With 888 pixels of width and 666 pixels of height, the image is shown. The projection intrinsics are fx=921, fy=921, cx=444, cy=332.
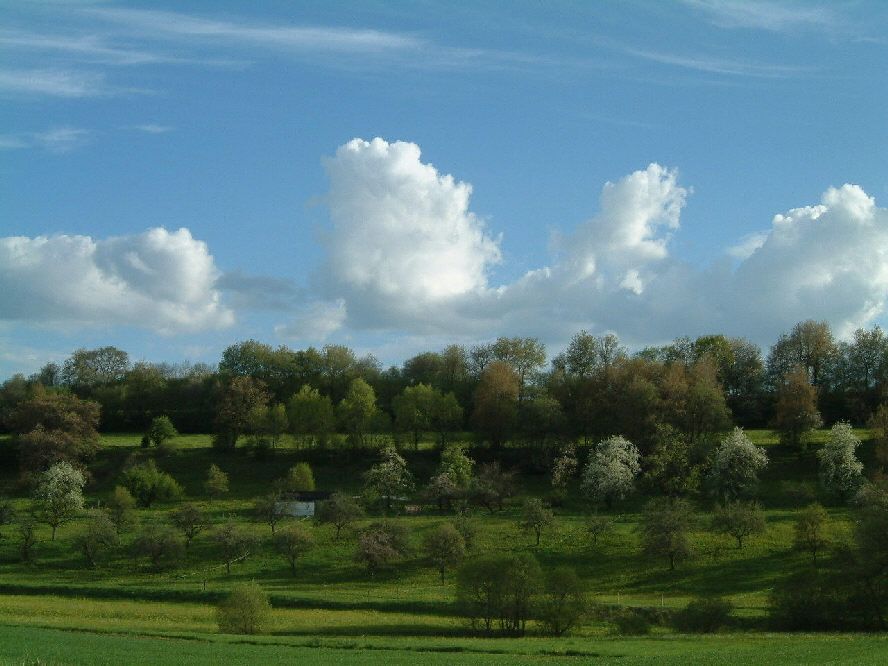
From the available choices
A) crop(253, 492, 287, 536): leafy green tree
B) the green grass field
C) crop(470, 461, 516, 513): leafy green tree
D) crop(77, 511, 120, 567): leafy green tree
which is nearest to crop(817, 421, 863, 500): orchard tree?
the green grass field

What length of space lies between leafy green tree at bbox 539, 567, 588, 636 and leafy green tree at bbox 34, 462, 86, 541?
5207 centimetres

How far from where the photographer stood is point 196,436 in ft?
465

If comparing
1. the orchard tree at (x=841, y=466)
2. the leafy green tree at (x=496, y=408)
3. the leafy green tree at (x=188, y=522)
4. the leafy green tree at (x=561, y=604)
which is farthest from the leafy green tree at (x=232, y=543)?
the orchard tree at (x=841, y=466)

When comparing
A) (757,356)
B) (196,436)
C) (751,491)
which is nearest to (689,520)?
(751,491)

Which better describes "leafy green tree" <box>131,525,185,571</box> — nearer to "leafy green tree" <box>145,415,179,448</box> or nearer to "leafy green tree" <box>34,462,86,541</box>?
"leafy green tree" <box>34,462,86,541</box>

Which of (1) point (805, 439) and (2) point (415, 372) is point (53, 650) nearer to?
(1) point (805, 439)

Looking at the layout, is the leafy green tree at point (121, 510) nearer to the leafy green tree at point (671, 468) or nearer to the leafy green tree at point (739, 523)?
the leafy green tree at point (671, 468)

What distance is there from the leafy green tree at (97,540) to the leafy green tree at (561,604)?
42112 millimetres

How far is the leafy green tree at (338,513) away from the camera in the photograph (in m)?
84.6

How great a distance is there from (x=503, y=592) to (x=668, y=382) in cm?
6435

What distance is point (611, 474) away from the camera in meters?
98.4

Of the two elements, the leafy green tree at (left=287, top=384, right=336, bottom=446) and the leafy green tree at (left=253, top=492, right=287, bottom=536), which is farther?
the leafy green tree at (left=287, top=384, right=336, bottom=446)

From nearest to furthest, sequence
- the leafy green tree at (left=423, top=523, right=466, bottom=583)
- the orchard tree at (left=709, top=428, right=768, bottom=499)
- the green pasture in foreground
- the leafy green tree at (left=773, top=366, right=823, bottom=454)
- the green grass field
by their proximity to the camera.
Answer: the green pasture in foreground < the green grass field < the leafy green tree at (left=423, top=523, right=466, bottom=583) < the orchard tree at (left=709, top=428, right=768, bottom=499) < the leafy green tree at (left=773, top=366, right=823, bottom=454)

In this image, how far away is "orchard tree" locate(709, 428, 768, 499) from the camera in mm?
94500
